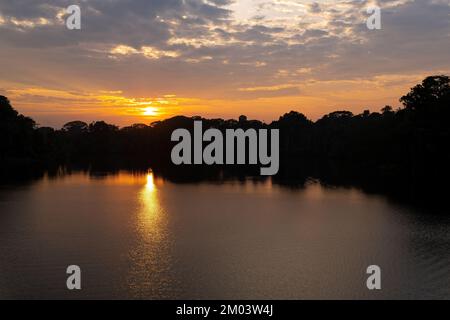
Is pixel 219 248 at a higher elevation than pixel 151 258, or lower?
lower

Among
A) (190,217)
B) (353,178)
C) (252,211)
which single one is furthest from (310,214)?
(353,178)

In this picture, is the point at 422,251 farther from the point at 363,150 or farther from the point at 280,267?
the point at 363,150

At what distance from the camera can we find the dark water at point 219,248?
24.2 m

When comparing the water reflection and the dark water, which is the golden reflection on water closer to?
the water reflection

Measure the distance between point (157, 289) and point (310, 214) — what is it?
28.8m

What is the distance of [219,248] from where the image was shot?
3309cm

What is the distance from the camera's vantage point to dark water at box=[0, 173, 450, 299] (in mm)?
24219

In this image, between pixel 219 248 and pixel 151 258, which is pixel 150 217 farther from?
pixel 151 258

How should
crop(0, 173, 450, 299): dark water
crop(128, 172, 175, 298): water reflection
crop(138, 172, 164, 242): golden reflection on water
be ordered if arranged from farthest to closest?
crop(138, 172, 164, 242): golden reflection on water
crop(0, 173, 450, 299): dark water
crop(128, 172, 175, 298): water reflection

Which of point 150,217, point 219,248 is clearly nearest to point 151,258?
point 219,248

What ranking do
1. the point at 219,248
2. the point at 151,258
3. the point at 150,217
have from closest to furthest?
the point at 151,258 < the point at 219,248 < the point at 150,217

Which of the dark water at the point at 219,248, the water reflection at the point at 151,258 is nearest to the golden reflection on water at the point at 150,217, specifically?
the water reflection at the point at 151,258

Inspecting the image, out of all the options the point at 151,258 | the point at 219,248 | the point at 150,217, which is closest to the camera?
the point at 151,258

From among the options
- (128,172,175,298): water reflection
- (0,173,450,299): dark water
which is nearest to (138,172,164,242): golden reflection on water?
(128,172,175,298): water reflection
